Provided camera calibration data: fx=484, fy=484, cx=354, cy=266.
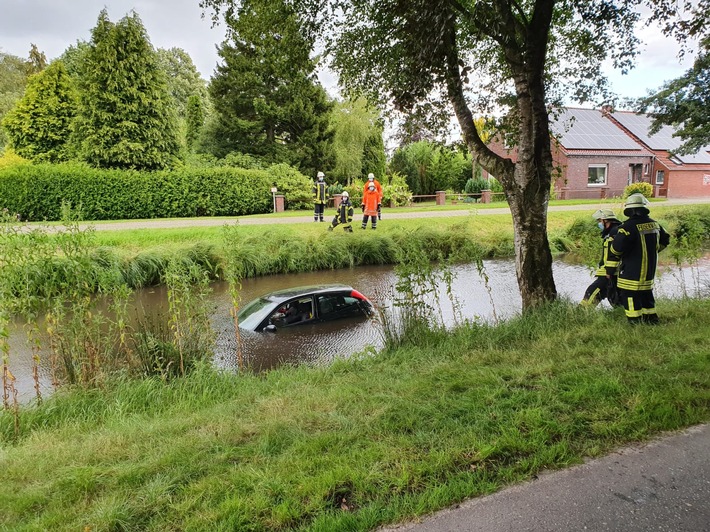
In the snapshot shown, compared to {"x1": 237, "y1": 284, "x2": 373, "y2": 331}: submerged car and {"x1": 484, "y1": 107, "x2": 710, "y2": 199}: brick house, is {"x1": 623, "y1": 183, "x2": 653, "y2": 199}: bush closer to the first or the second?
{"x1": 484, "y1": 107, "x2": 710, "y2": 199}: brick house

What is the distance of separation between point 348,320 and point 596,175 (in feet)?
112

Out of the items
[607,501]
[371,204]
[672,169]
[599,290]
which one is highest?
[672,169]

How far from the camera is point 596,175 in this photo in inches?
1459

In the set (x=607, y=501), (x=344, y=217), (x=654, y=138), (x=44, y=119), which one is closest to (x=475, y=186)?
(x=654, y=138)

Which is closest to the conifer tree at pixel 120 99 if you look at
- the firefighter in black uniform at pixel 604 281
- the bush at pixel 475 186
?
the firefighter in black uniform at pixel 604 281

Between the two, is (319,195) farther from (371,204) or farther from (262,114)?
(262,114)

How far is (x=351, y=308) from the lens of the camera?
9789mm

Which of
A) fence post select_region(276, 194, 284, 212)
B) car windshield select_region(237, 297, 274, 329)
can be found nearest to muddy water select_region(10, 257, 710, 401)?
car windshield select_region(237, 297, 274, 329)

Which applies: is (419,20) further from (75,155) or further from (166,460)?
(75,155)

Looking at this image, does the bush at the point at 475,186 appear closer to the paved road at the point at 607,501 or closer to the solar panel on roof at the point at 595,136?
the solar panel on roof at the point at 595,136

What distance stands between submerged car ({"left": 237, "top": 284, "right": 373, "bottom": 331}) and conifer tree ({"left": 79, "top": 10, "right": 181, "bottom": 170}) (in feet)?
55.4

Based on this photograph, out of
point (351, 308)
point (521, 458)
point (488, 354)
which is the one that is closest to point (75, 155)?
point (351, 308)

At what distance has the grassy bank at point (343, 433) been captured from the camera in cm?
276

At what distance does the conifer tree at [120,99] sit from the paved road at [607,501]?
2361 centimetres
